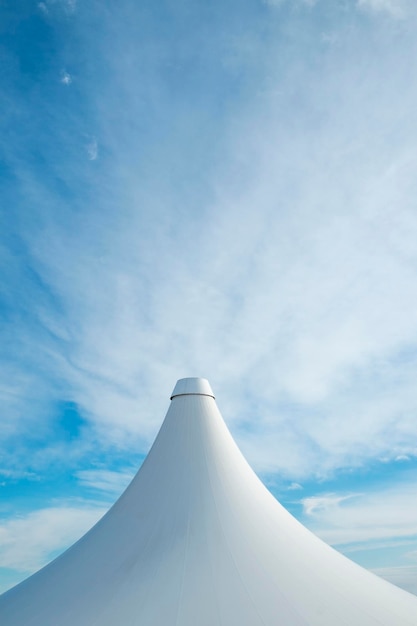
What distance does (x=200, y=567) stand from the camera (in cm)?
579

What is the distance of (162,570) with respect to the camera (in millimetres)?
5809

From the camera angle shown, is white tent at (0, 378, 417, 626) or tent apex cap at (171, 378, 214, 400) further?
tent apex cap at (171, 378, 214, 400)

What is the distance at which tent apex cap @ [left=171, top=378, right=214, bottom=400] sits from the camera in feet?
31.5

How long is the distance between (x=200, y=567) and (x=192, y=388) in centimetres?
Result: 420

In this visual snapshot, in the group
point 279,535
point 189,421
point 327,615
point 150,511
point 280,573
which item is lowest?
point 327,615

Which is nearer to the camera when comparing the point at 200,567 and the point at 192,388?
the point at 200,567

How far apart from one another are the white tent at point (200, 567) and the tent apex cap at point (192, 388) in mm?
1087

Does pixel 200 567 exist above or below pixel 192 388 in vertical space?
below

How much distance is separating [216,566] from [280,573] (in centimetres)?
83

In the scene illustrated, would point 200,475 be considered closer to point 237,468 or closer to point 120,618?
point 237,468

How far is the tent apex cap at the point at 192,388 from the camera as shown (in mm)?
9594

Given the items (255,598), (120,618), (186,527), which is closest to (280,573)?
(255,598)

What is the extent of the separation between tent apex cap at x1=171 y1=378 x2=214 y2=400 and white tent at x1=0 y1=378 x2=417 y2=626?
109 cm

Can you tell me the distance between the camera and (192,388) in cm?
964
